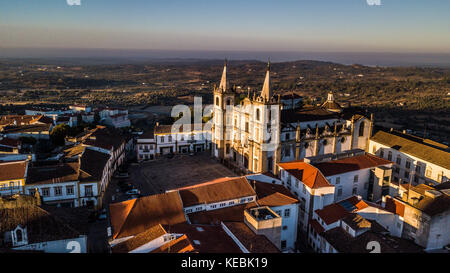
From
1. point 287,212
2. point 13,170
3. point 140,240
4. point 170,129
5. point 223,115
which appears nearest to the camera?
point 140,240

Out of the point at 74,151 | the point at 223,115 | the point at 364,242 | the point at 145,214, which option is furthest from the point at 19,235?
the point at 223,115

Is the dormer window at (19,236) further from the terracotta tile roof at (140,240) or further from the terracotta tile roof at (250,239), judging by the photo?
the terracotta tile roof at (250,239)

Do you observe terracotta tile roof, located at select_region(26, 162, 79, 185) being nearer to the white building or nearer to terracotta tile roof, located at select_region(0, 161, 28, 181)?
terracotta tile roof, located at select_region(0, 161, 28, 181)

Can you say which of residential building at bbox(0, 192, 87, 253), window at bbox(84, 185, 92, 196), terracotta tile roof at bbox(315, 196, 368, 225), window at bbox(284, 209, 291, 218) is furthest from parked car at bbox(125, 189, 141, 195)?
terracotta tile roof at bbox(315, 196, 368, 225)

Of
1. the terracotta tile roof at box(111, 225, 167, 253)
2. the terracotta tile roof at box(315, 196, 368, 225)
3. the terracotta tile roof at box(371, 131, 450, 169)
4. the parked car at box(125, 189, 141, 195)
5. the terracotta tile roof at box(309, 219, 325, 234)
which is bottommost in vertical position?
the parked car at box(125, 189, 141, 195)

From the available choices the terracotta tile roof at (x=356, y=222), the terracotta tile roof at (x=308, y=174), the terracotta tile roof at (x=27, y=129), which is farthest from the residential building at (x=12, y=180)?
the terracotta tile roof at (x=356, y=222)

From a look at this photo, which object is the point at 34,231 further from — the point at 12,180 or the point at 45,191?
the point at 12,180
